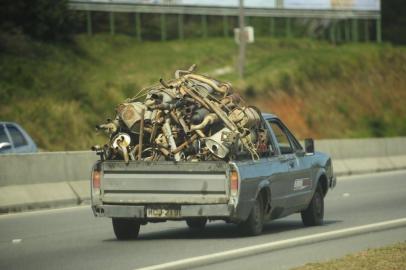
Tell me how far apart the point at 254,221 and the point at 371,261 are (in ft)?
12.2

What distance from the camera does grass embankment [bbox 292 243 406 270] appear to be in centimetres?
1194

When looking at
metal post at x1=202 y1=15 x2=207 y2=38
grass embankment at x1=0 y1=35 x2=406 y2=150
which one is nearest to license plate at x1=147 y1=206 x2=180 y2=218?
grass embankment at x1=0 y1=35 x2=406 y2=150

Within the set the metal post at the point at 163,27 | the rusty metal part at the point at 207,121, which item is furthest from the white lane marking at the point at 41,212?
the metal post at the point at 163,27

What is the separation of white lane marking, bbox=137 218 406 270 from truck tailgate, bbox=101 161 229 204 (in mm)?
1081

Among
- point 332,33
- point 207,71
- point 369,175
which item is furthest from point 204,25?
point 369,175

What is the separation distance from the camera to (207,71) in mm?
55500

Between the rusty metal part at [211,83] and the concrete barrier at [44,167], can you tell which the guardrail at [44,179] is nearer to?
the concrete barrier at [44,167]

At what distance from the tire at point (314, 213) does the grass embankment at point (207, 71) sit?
23.6 metres

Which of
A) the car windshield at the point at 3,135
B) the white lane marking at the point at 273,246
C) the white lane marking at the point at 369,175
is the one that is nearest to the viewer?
the white lane marking at the point at 273,246

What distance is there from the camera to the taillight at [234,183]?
15.2 metres

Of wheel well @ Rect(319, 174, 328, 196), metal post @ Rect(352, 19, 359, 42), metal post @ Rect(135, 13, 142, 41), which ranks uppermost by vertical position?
wheel well @ Rect(319, 174, 328, 196)

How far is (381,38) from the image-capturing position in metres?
76.9

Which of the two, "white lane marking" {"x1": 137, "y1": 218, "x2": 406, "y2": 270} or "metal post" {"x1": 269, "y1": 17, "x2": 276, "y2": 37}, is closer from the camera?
"white lane marking" {"x1": 137, "y1": 218, "x2": 406, "y2": 270}

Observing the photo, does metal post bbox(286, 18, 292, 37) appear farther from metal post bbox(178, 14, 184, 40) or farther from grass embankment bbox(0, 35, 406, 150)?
metal post bbox(178, 14, 184, 40)
